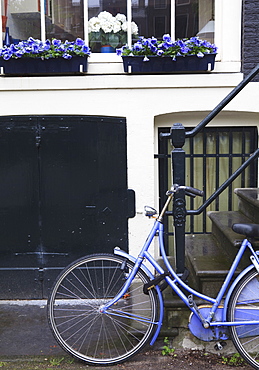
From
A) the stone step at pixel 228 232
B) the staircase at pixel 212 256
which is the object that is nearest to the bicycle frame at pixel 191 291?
the staircase at pixel 212 256

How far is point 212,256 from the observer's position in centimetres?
449

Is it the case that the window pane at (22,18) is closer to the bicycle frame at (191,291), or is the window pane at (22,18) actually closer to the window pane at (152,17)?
the window pane at (152,17)

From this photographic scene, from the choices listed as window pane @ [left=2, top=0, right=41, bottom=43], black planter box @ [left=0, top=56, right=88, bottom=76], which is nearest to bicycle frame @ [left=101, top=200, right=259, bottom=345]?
black planter box @ [left=0, top=56, right=88, bottom=76]

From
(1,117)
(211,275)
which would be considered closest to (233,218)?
(211,275)

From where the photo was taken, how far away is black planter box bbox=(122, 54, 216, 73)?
5.27 metres

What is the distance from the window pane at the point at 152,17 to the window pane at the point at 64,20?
1.92 feet

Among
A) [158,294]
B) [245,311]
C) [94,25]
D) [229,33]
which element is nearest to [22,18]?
[94,25]

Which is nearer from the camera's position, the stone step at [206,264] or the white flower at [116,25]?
the stone step at [206,264]

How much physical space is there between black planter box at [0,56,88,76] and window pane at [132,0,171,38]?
77 centimetres

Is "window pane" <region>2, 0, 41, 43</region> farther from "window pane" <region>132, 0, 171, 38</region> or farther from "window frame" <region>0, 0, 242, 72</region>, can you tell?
"window pane" <region>132, 0, 171, 38</region>

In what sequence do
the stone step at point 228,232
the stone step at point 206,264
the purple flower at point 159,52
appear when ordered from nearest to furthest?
the stone step at point 206,264, the stone step at point 228,232, the purple flower at point 159,52

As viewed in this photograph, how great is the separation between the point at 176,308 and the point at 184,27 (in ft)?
9.95

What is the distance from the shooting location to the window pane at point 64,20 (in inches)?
219

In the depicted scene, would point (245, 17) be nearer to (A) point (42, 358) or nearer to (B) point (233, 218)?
(B) point (233, 218)
